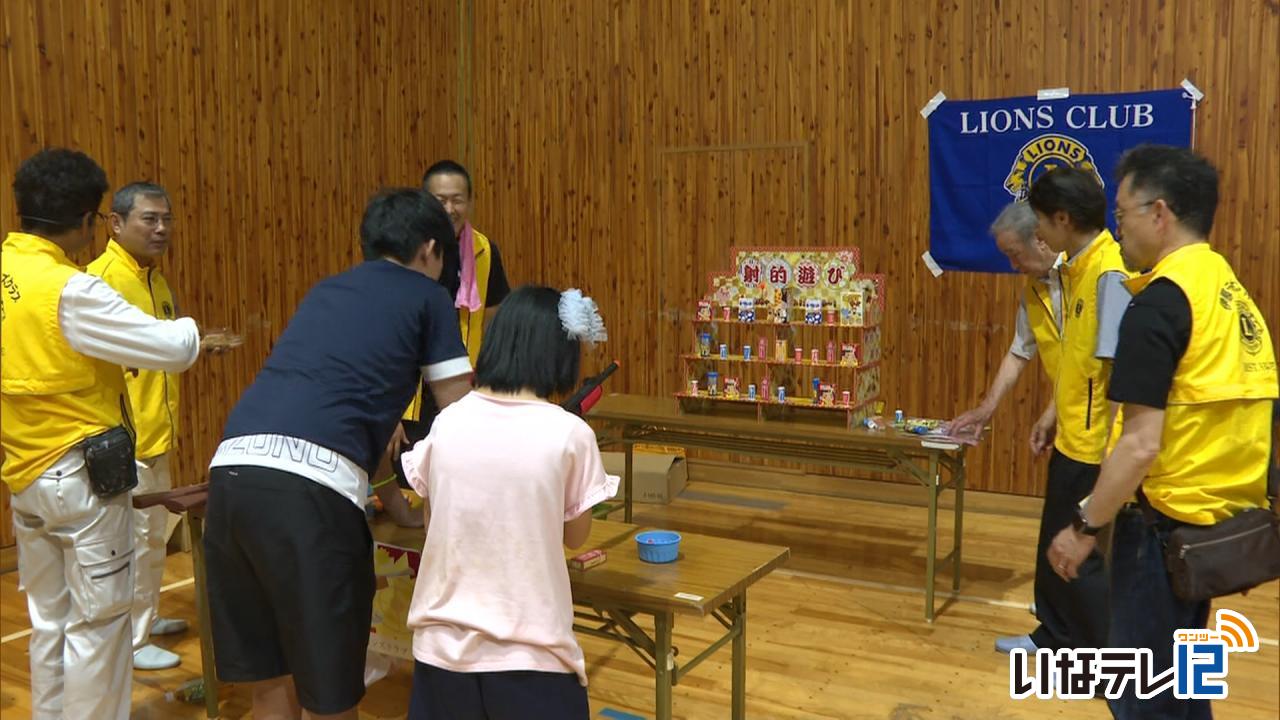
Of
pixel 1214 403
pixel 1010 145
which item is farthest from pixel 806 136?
pixel 1214 403

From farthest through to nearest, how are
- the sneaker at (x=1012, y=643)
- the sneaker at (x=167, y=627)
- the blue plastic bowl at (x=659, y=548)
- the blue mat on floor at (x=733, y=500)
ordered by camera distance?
the blue mat on floor at (x=733, y=500) → the sneaker at (x=167, y=627) → the sneaker at (x=1012, y=643) → the blue plastic bowl at (x=659, y=548)

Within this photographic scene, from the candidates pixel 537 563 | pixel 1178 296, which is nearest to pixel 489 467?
pixel 537 563

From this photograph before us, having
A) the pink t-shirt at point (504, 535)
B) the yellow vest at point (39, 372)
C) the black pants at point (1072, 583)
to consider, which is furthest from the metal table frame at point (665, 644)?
the yellow vest at point (39, 372)

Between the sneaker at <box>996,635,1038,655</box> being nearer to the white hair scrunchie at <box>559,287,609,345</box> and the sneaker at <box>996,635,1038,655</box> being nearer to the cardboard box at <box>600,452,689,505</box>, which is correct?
the cardboard box at <box>600,452,689,505</box>

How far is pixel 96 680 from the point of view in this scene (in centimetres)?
283

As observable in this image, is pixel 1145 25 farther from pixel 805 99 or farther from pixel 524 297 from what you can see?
pixel 524 297

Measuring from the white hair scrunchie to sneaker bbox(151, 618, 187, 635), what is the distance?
303 cm

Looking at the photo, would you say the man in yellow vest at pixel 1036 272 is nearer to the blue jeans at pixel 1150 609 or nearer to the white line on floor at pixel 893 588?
the white line on floor at pixel 893 588

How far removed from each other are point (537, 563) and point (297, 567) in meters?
0.65

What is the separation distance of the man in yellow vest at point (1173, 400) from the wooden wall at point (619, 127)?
3.82 metres

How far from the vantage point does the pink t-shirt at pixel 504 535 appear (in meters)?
1.90

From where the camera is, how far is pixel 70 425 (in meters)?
2.73

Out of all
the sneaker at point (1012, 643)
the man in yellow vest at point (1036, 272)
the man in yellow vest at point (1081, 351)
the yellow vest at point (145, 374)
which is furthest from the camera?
the sneaker at point (1012, 643)

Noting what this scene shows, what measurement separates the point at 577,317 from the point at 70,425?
1575mm
